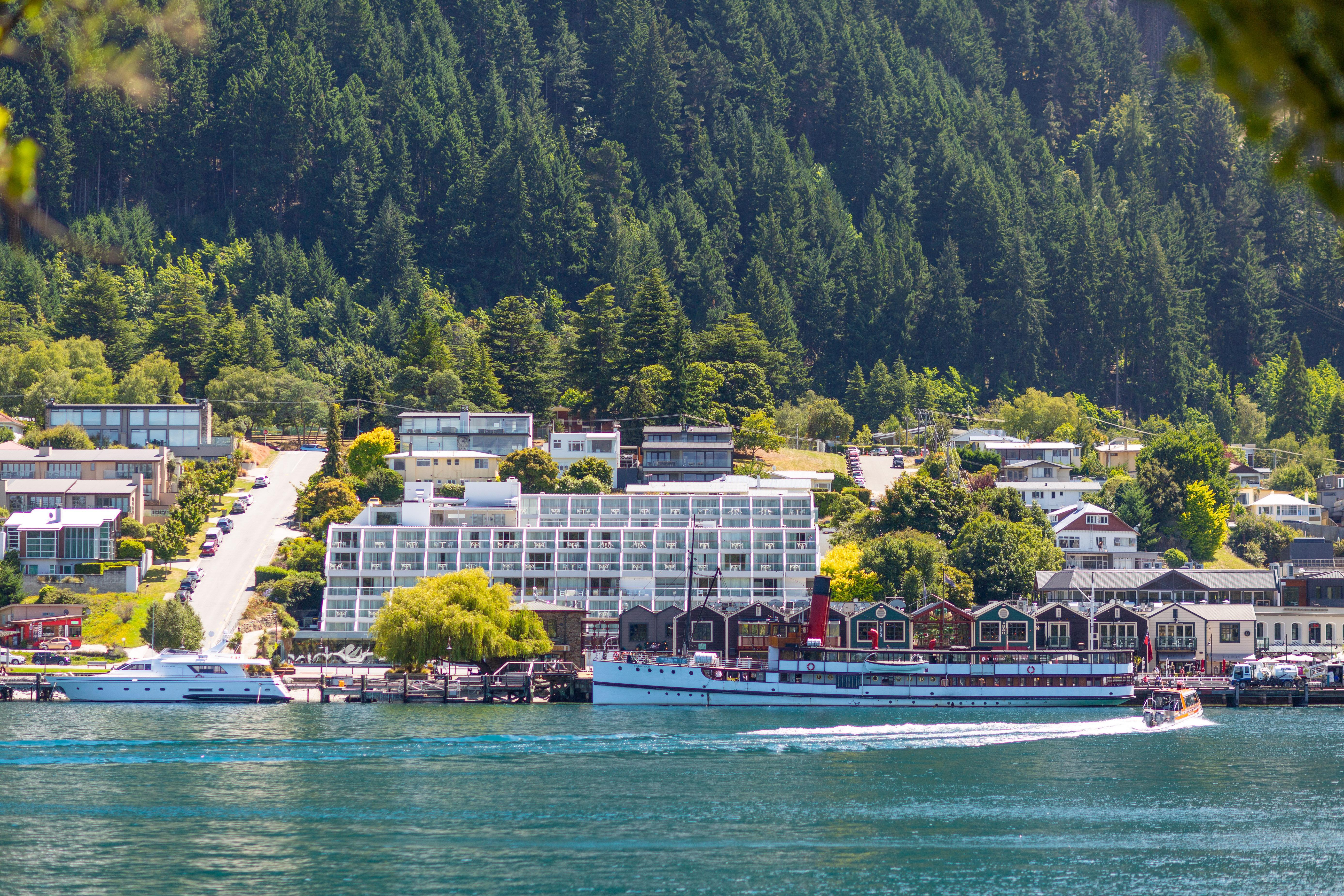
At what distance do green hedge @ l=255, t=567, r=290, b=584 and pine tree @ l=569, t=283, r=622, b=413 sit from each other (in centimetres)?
4746

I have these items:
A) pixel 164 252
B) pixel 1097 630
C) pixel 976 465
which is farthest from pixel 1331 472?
pixel 164 252

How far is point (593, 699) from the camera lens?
85938 mm

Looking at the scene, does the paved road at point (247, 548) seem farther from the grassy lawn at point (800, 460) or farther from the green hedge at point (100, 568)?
the grassy lawn at point (800, 460)

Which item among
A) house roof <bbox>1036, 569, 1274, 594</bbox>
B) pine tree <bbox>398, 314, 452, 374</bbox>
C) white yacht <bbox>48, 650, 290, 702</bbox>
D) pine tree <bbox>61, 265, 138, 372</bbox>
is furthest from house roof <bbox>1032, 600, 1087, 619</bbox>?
pine tree <bbox>61, 265, 138, 372</bbox>

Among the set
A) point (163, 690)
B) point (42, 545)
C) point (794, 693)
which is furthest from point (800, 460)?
point (163, 690)

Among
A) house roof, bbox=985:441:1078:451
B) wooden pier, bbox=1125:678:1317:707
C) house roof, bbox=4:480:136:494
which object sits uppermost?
house roof, bbox=985:441:1078:451

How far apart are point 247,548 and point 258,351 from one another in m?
44.1

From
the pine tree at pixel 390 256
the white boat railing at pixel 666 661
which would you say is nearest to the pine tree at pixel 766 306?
the pine tree at pixel 390 256

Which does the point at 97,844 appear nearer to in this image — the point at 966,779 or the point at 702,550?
the point at 966,779

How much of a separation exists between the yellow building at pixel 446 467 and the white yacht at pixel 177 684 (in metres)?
39.8

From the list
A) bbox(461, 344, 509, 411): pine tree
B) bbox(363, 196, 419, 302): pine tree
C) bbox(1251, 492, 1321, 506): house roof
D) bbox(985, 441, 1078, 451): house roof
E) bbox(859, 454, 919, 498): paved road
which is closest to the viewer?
bbox(859, 454, 919, 498): paved road

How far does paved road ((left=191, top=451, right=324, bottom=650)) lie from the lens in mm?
96875

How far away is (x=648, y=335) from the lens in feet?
472

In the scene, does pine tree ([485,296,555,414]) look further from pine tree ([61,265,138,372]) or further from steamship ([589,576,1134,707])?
steamship ([589,576,1134,707])
